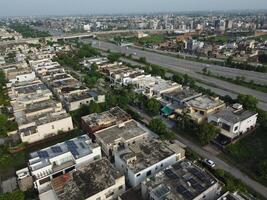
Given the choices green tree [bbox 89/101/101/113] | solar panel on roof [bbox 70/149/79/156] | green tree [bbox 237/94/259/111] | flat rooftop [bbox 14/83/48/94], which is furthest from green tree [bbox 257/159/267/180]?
flat rooftop [bbox 14/83/48/94]

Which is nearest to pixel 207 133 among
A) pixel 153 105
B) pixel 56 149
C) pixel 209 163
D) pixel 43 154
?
pixel 209 163

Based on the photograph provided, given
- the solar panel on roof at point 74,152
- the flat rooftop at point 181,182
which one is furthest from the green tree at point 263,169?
the solar panel on roof at point 74,152

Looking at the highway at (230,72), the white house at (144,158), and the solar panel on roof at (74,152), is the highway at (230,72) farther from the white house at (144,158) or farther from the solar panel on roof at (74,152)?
the solar panel on roof at (74,152)

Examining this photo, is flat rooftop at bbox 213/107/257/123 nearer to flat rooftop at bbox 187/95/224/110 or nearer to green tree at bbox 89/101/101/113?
flat rooftop at bbox 187/95/224/110

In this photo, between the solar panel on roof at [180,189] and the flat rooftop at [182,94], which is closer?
the solar panel on roof at [180,189]

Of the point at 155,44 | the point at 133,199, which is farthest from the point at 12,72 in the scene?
the point at 155,44

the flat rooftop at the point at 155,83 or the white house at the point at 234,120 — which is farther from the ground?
the flat rooftop at the point at 155,83

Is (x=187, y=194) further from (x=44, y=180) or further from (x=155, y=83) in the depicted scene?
(x=155, y=83)
